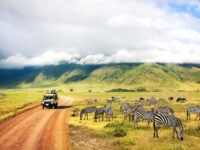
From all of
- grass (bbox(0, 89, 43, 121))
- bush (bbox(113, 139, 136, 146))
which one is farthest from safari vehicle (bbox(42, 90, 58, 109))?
bush (bbox(113, 139, 136, 146))

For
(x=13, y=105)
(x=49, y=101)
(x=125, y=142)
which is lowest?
(x=13, y=105)

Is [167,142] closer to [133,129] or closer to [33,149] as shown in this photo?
[133,129]

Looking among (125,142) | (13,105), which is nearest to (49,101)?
(13,105)

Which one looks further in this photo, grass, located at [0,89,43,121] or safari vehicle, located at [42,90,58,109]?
safari vehicle, located at [42,90,58,109]

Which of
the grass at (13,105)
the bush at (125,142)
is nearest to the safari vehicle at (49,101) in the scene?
the grass at (13,105)

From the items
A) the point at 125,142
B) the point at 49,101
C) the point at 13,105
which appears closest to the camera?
the point at 125,142

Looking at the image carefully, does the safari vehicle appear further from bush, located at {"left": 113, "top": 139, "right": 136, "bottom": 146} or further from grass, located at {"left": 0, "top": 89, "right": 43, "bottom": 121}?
bush, located at {"left": 113, "top": 139, "right": 136, "bottom": 146}

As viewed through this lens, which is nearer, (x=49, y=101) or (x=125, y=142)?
(x=125, y=142)

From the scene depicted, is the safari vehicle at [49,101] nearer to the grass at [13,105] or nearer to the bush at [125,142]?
the grass at [13,105]

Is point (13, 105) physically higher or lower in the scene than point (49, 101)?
lower

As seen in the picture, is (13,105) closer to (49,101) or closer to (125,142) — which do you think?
(49,101)

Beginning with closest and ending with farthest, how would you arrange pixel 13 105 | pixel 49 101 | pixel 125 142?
pixel 125 142 → pixel 49 101 → pixel 13 105

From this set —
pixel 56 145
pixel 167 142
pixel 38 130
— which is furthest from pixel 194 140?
pixel 38 130

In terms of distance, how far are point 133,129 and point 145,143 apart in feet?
18.4
